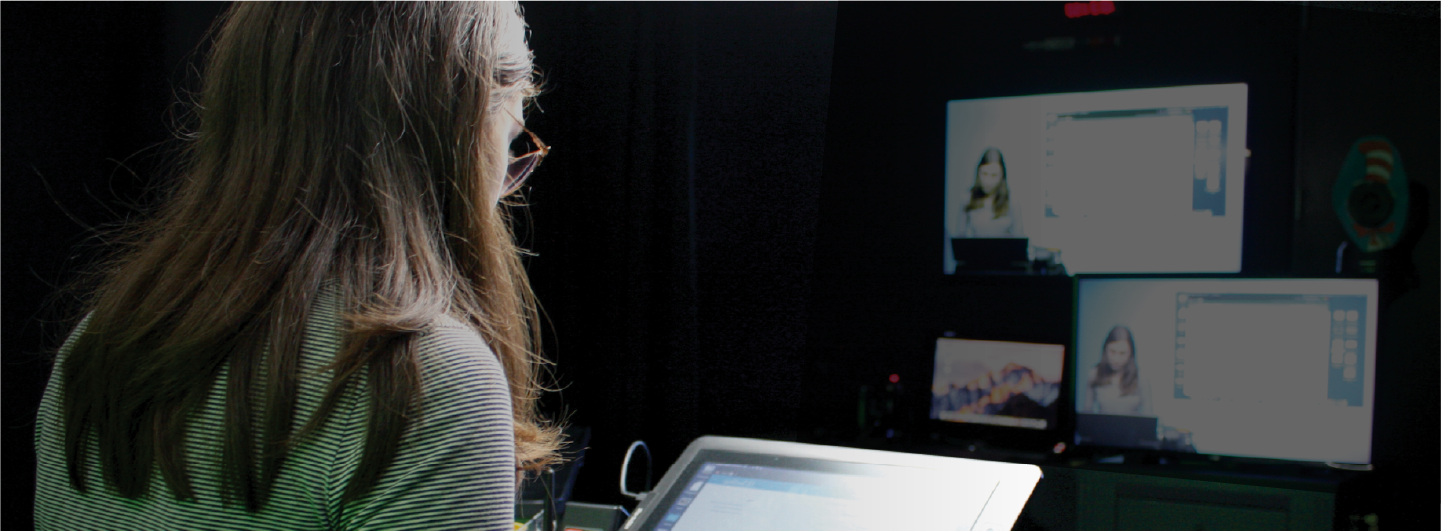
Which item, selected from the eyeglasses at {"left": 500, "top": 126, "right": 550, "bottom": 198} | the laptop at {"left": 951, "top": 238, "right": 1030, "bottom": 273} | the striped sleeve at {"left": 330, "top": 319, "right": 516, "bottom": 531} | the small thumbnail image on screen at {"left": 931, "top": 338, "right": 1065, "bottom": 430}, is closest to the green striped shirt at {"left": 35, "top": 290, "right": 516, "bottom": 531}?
the striped sleeve at {"left": 330, "top": 319, "right": 516, "bottom": 531}

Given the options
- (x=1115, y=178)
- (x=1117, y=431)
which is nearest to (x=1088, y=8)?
(x=1115, y=178)

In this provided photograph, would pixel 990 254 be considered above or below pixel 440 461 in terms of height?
above

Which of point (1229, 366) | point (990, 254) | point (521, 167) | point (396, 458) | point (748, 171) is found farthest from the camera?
point (990, 254)

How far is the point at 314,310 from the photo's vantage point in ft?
1.68

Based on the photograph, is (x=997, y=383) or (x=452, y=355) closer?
(x=452, y=355)

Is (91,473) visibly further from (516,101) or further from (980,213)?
(980,213)

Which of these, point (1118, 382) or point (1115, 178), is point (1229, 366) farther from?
point (1115, 178)

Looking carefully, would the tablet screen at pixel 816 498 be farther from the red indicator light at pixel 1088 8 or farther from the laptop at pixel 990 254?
the red indicator light at pixel 1088 8

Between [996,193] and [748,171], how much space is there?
56cm

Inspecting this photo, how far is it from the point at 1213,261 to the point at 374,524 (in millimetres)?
1665

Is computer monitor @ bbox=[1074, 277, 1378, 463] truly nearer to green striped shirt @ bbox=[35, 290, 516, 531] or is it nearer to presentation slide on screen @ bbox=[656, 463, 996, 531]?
presentation slide on screen @ bbox=[656, 463, 996, 531]

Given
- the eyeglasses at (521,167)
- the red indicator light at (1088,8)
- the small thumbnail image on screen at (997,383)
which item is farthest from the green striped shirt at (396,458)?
the red indicator light at (1088,8)

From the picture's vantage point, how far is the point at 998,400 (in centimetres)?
162

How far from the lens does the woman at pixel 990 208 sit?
1.76 m
